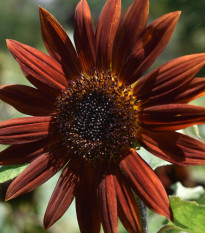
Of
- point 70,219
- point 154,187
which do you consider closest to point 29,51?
point 154,187

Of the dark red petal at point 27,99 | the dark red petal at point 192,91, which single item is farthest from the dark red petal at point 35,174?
the dark red petal at point 192,91

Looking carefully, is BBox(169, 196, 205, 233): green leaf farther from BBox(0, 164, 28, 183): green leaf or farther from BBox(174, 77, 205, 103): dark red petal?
BBox(0, 164, 28, 183): green leaf

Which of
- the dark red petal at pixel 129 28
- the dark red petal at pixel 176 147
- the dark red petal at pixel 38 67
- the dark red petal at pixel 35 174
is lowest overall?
the dark red petal at pixel 176 147

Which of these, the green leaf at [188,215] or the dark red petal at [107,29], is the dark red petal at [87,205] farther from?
the dark red petal at [107,29]

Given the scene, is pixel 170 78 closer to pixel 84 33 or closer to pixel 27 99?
pixel 84 33

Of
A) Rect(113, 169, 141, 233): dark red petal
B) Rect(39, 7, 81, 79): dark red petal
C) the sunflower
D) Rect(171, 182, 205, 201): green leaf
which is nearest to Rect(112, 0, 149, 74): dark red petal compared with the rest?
the sunflower

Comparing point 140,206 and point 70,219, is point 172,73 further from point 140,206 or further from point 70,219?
point 70,219

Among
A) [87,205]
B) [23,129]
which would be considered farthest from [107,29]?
[87,205]

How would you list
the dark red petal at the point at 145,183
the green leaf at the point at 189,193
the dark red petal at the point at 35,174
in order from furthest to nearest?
the green leaf at the point at 189,193 < the dark red petal at the point at 35,174 < the dark red petal at the point at 145,183
